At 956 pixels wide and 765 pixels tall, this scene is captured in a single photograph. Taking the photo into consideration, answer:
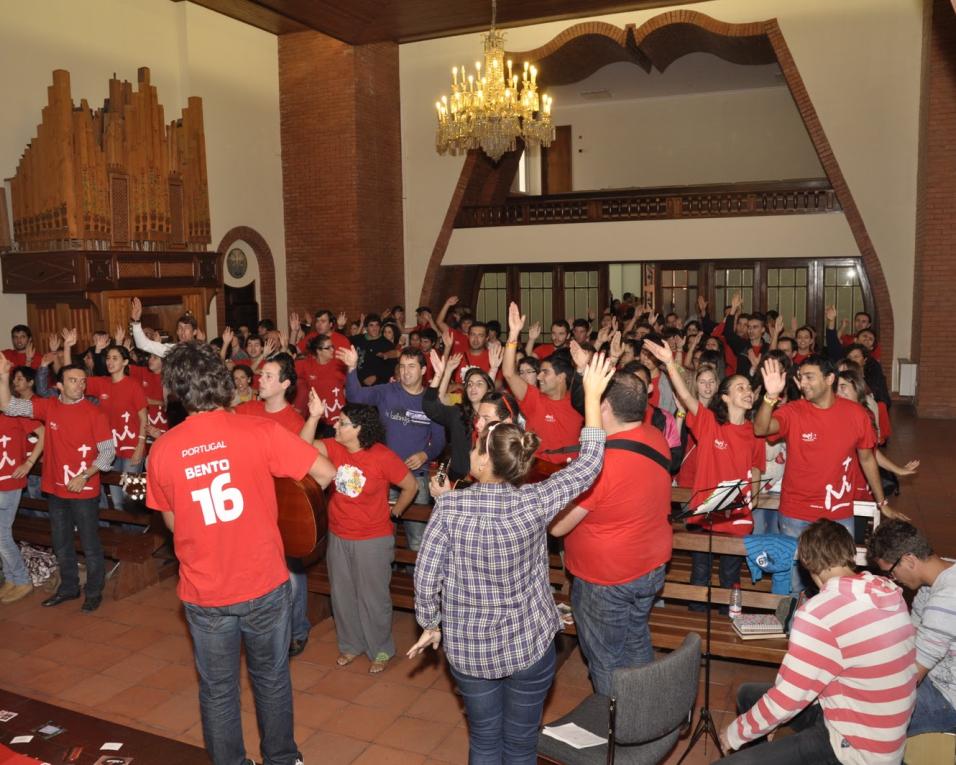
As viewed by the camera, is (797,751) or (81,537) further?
(81,537)

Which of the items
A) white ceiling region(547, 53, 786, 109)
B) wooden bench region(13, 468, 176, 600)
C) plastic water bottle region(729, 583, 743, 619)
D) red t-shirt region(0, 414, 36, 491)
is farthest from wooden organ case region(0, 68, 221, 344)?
white ceiling region(547, 53, 786, 109)

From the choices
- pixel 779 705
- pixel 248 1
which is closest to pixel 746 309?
pixel 248 1

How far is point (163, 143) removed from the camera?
11430mm

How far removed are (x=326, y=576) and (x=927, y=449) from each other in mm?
7899

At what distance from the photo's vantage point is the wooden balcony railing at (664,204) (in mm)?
13781

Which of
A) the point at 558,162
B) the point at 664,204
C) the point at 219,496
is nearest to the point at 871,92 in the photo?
the point at 664,204

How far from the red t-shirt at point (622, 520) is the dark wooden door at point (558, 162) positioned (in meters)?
16.5

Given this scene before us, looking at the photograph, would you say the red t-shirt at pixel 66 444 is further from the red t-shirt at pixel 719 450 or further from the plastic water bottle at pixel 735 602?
the plastic water bottle at pixel 735 602

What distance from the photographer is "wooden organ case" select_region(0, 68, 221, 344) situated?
10.3m

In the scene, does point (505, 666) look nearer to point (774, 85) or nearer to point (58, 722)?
point (58, 722)

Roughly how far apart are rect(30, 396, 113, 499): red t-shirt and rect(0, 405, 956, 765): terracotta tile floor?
94 cm

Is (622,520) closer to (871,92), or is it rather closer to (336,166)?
(871,92)

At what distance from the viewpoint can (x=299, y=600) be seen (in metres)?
5.46

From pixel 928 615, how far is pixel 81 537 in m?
5.46
